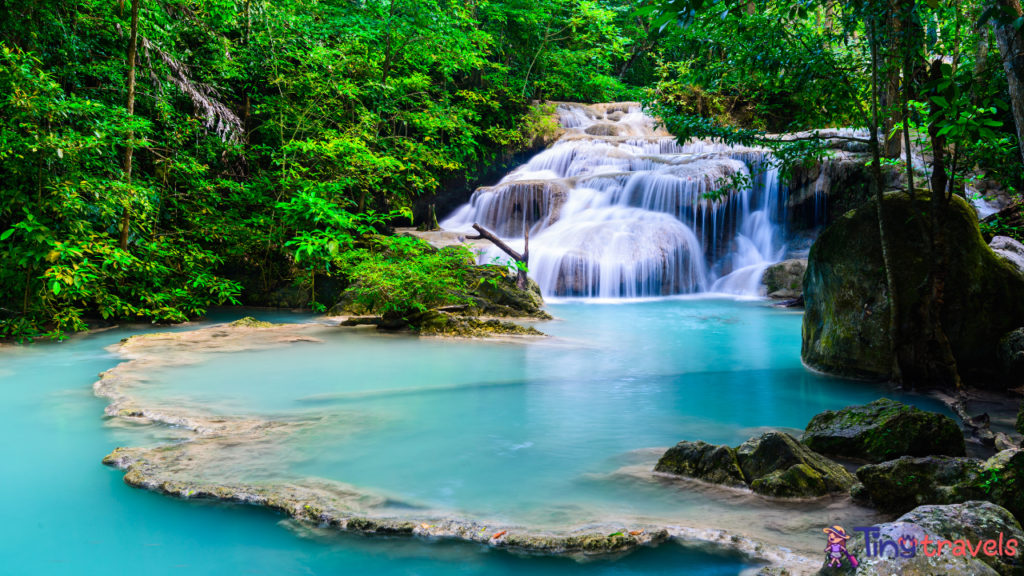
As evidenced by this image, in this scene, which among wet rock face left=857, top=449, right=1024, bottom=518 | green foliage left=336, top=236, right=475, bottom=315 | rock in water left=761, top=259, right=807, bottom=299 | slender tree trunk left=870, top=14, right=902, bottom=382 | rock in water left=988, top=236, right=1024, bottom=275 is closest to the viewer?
wet rock face left=857, top=449, right=1024, bottom=518

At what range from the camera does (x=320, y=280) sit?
1079 cm

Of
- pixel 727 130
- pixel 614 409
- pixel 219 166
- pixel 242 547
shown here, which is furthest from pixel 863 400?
pixel 219 166

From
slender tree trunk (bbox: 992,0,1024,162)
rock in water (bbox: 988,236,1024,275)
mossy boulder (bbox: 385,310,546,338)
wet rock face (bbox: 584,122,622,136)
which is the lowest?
mossy boulder (bbox: 385,310,546,338)

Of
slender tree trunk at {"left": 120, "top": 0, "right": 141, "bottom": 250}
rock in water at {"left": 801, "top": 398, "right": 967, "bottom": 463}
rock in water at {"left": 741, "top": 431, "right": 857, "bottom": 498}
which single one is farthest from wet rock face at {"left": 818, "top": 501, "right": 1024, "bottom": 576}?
slender tree trunk at {"left": 120, "top": 0, "right": 141, "bottom": 250}

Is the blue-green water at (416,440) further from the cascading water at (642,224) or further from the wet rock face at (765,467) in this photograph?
the cascading water at (642,224)

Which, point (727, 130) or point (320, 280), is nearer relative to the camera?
point (727, 130)

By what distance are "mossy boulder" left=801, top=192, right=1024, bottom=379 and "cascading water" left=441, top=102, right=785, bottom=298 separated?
26.0ft

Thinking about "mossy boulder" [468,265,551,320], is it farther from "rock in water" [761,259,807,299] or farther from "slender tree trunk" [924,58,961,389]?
"rock in water" [761,259,807,299]

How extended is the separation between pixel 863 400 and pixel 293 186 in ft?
28.3

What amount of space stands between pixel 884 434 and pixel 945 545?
1.74 m

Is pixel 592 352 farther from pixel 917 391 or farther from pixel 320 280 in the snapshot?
pixel 320 280

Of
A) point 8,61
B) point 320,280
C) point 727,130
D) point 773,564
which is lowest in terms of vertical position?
point 773,564

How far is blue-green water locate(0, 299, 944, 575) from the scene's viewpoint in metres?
2.37

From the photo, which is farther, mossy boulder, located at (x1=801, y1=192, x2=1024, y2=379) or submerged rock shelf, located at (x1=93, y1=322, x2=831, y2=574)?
mossy boulder, located at (x1=801, y1=192, x2=1024, y2=379)
